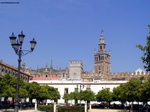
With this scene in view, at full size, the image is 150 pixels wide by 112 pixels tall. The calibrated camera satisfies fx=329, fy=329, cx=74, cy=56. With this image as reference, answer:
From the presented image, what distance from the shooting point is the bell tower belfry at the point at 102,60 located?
165250mm

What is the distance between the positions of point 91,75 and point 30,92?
93.7 meters

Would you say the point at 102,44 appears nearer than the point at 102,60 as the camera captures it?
Yes

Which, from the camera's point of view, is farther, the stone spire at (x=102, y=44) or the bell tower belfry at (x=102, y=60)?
the bell tower belfry at (x=102, y=60)

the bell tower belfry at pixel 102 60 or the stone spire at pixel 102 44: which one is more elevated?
the stone spire at pixel 102 44

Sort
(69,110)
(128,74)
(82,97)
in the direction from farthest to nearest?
(128,74)
(82,97)
(69,110)

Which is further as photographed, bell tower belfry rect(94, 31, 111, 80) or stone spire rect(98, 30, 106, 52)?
bell tower belfry rect(94, 31, 111, 80)

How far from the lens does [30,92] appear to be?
210 feet

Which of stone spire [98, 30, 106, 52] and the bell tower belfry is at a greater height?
stone spire [98, 30, 106, 52]

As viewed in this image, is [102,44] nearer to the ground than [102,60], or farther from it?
farther from it

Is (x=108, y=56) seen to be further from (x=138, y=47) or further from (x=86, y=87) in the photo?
(x=138, y=47)

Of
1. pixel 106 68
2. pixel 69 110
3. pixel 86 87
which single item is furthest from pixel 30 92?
pixel 106 68

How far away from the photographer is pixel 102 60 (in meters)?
166

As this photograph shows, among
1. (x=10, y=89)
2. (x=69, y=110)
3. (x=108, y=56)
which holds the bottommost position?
(x=69, y=110)

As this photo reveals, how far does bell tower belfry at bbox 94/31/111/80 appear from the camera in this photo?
542 feet
